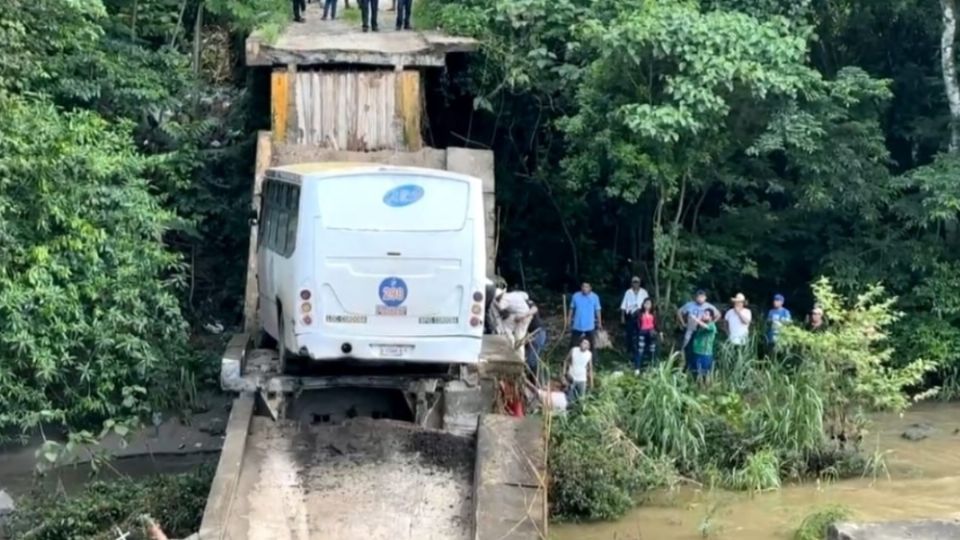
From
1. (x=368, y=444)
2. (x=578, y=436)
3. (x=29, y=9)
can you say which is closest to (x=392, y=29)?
(x=29, y=9)

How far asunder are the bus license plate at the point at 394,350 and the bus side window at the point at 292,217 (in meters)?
1.27

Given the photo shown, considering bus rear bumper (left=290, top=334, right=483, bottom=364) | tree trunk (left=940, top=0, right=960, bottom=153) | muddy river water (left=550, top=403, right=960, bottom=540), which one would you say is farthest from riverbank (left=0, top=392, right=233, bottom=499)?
tree trunk (left=940, top=0, right=960, bottom=153)

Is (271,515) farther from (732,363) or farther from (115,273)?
(732,363)

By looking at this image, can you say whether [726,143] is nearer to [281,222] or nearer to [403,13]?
[403,13]

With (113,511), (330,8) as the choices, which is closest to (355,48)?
(330,8)

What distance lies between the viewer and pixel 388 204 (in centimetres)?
1335

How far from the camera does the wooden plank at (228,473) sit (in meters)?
11.2

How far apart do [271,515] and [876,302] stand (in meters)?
11.7

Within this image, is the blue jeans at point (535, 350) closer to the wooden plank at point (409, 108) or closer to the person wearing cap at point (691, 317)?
the person wearing cap at point (691, 317)

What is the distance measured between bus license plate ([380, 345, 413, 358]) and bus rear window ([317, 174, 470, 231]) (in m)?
1.04

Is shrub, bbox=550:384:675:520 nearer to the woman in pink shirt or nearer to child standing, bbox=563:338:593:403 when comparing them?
child standing, bbox=563:338:593:403

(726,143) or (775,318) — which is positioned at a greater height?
(726,143)

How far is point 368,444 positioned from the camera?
13.0 metres

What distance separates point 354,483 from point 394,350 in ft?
4.73
